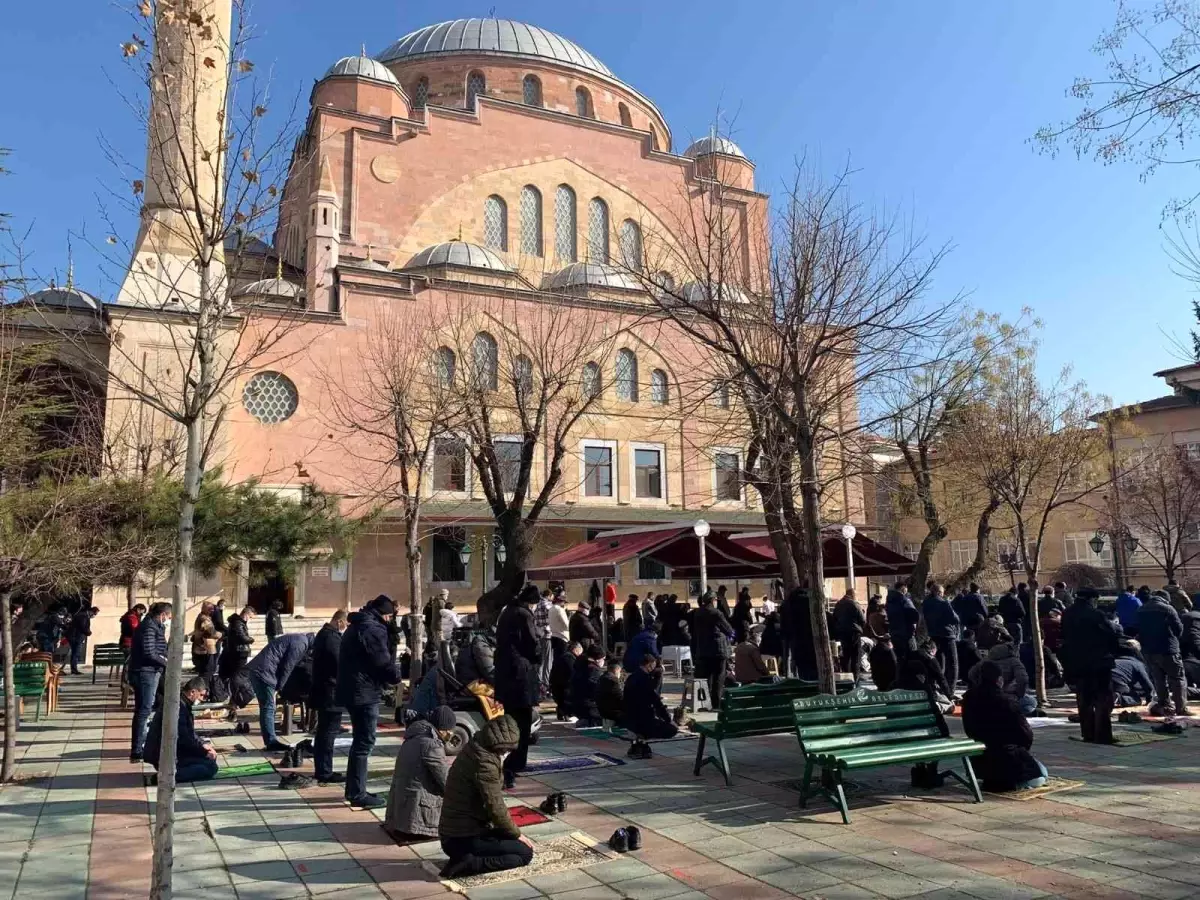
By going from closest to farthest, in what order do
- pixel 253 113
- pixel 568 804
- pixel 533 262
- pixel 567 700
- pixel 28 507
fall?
pixel 253 113, pixel 568 804, pixel 28 507, pixel 567 700, pixel 533 262

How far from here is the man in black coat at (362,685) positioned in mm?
7074

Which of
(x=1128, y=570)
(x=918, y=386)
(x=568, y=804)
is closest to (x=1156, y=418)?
(x=1128, y=570)

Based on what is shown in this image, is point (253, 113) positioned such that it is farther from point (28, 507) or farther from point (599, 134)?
point (599, 134)

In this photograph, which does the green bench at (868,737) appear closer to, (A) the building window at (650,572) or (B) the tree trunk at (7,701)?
(B) the tree trunk at (7,701)

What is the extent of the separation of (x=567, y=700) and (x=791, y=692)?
375 cm

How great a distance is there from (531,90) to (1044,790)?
138 ft

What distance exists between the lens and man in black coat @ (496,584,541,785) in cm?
761

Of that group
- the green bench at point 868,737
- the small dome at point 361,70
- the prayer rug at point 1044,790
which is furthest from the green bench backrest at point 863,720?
the small dome at point 361,70

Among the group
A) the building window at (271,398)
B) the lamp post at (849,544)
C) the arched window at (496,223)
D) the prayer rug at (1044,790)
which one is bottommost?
the prayer rug at (1044,790)

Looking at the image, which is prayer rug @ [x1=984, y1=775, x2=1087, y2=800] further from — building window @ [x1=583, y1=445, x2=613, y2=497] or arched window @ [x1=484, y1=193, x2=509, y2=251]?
arched window @ [x1=484, y1=193, x2=509, y2=251]

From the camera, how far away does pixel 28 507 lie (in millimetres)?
10578

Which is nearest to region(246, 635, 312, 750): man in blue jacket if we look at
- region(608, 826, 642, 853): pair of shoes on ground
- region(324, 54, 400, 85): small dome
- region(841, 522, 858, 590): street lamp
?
region(608, 826, 642, 853): pair of shoes on ground

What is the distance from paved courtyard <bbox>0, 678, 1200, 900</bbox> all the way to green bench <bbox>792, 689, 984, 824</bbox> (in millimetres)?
269

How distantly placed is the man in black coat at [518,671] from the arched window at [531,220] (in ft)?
103
